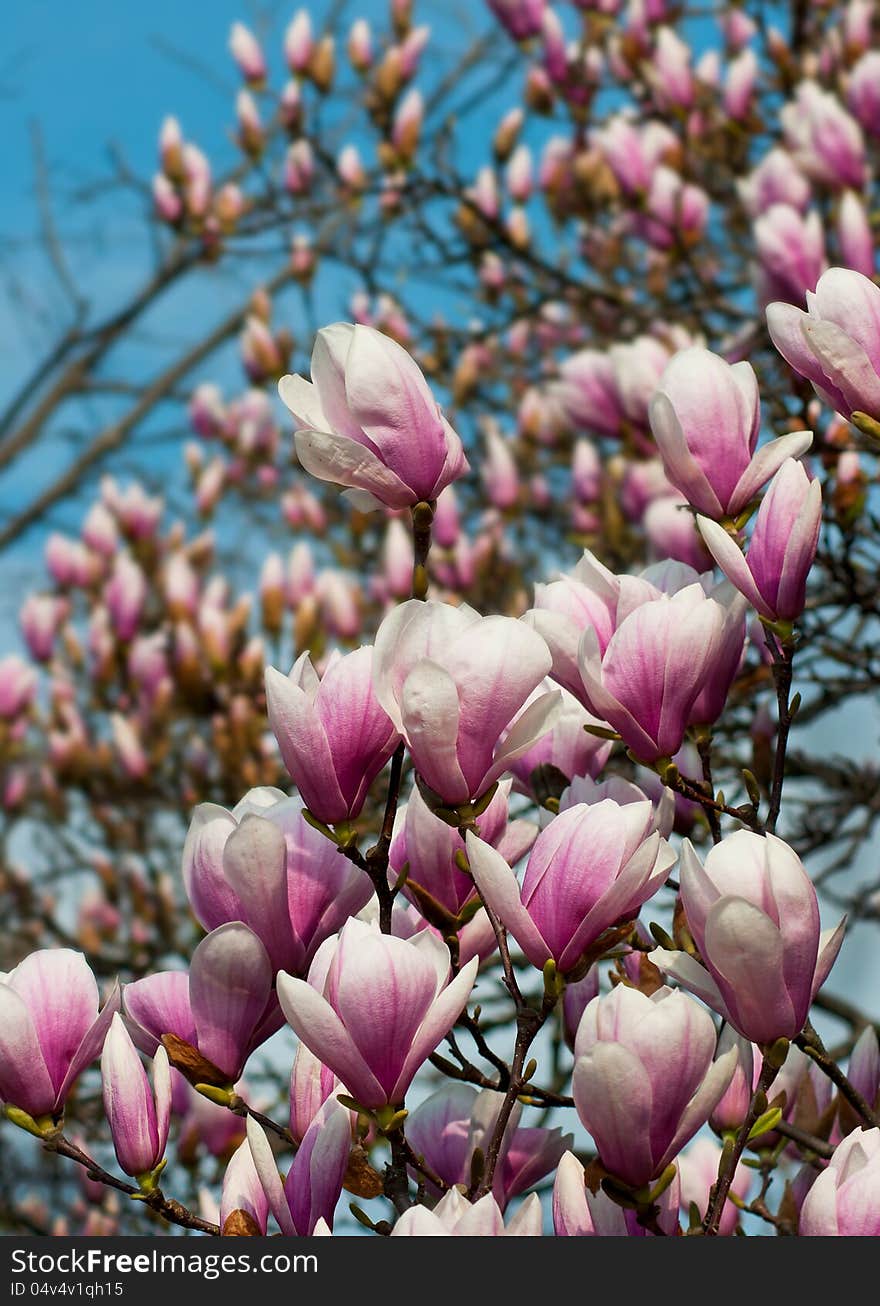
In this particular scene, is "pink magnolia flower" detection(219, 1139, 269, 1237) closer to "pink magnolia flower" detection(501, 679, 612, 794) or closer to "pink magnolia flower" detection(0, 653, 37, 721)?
"pink magnolia flower" detection(501, 679, 612, 794)

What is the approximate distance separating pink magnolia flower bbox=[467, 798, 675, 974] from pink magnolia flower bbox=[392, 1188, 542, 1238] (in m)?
0.16

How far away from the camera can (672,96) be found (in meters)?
3.79

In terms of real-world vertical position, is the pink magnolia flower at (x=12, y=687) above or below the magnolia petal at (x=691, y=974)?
above

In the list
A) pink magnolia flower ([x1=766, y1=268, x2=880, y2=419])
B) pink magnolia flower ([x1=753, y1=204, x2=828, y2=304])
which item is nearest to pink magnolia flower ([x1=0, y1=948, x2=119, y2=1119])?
pink magnolia flower ([x1=766, y1=268, x2=880, y2=419])

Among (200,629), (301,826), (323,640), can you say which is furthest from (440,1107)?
(200,629)

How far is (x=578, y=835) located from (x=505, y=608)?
271 centimetres

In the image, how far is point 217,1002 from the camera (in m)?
1.00

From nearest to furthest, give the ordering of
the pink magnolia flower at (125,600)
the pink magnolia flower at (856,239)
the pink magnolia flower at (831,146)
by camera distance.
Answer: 1. the pink magnolia flower at (856,239)
2. the pink magnolia flower at (831,146)
3. the pink magnolia flower at (125,600)

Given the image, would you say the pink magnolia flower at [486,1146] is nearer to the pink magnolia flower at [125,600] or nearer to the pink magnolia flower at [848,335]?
the pink magnolia flower at [848,335]

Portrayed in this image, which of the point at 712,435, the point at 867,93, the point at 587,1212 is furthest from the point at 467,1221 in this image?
the point at 867,93

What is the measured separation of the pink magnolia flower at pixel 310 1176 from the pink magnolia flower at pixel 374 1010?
0.14ft

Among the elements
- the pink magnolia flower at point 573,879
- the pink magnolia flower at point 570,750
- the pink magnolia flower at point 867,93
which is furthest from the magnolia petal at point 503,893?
the pink magnolia flower at point 867,93

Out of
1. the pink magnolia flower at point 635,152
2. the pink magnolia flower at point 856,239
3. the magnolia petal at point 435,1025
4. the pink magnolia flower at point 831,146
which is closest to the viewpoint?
the magnolia petal at point 435,1025

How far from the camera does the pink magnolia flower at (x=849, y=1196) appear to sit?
0.85m
